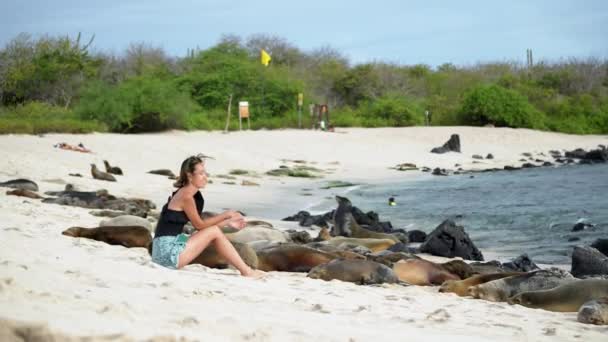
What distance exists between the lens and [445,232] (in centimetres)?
1198

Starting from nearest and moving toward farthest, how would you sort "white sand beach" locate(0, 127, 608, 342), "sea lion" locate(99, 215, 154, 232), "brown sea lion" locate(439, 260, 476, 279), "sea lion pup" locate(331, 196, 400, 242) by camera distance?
"white sand beach" locate(0, 127, 608, 342)
"brown sea lion" locate(439, 260, 476, 279)
"sea lion" locate(99, 215, 154, 232)
"sea lion pup" locate(331, 196, 400, 242)

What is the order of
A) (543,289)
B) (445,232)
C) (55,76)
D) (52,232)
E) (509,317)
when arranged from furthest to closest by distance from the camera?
1. (55,76)
2. (445,232)
3. (52,232)
4. (543,289)
5. (509,317)

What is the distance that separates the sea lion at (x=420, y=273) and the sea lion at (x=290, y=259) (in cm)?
70

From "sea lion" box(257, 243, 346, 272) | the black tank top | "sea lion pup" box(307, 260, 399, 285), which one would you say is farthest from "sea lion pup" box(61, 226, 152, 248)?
"sea lion pup" box(307, 260, 399, 285)

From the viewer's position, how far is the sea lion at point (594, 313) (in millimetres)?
6211

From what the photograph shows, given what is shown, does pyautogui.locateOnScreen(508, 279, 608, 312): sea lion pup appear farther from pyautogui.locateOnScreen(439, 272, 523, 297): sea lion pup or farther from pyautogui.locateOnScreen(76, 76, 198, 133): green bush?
pyautogui.locateOnScreen(76, 76, 198, 133): green bush

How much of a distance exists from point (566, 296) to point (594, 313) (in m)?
0.87

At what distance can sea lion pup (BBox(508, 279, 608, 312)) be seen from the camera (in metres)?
7.04

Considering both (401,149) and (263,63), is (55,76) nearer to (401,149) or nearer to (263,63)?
(263,63)

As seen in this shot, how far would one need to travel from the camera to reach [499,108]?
51.2m

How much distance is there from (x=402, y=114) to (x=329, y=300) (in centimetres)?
4560

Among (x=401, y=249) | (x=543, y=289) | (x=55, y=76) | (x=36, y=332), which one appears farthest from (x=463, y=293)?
(x=55, y=76)

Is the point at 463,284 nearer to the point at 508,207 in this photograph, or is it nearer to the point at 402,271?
the point at 402,271

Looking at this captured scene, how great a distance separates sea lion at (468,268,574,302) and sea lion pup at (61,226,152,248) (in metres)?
3.58
